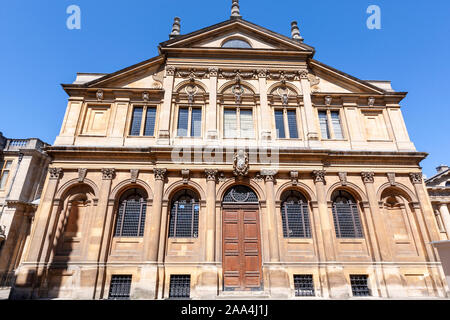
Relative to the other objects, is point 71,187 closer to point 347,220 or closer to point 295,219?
point 295,219

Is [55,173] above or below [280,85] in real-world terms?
below

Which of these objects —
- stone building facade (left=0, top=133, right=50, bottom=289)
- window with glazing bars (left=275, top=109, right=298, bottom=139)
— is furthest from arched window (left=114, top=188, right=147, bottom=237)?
stone building facade (left=0, top=133, right=50, bottom=289)

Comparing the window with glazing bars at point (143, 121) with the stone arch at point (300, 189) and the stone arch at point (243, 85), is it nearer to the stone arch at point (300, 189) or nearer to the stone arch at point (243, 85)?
the stone arch at point (243, 85)

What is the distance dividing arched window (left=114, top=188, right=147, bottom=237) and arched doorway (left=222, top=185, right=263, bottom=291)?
4.91m

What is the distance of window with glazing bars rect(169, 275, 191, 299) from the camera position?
43.2 ft

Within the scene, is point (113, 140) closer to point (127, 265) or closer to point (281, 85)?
point (127, 265)

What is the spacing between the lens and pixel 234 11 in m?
21.2

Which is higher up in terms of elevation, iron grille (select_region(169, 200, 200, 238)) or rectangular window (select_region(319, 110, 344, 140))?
rectangular window (select_region(319, 110, 344, 140))

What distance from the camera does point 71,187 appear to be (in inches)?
600

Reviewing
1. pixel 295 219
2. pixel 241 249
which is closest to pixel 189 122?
pixel 241 249

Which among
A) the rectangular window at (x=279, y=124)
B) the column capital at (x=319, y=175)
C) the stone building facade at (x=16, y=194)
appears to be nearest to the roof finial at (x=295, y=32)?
the rectangular window at (x=279, y=124)

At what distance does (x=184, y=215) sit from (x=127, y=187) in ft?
13.0

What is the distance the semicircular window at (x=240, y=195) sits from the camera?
50.6 ft

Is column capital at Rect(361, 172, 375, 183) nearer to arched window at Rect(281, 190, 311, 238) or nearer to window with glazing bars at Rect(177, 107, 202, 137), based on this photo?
arched window at Rect(281, 190, 311, 238)
